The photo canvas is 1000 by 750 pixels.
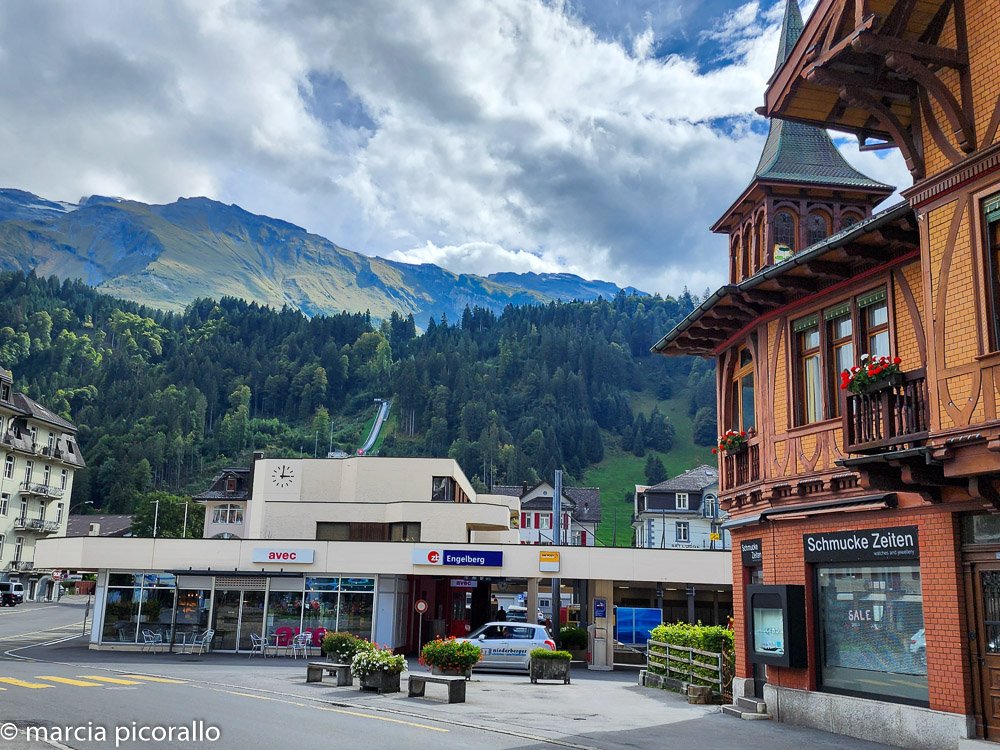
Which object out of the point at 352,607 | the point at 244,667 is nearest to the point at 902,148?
the point at 244,667

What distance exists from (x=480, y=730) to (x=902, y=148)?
37.9 feet

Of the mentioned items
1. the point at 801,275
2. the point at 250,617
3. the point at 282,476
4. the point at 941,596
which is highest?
the point at 801,275

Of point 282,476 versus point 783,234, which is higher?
point 783,234

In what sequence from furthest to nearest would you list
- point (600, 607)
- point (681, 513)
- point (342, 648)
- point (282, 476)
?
1. point (681, 513)
2. point (282, 476)
3. point (600, 607)
4. point (342, 648)

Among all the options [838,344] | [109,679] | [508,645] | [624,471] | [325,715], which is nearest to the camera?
[325,715]

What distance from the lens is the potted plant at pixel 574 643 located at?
36.4m

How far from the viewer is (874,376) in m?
13.2

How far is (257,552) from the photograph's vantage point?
36.2 m

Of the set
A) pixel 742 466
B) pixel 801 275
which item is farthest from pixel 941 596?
pixel 742 466

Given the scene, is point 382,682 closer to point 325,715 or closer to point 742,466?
point 325,715

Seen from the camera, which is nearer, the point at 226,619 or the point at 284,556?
the point at 284,556

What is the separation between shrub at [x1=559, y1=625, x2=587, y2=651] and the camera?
36406 mm

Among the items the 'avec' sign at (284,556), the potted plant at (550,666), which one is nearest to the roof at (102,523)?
the 'avec' sign at (284,556)

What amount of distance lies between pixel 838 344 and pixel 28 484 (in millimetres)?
86636
